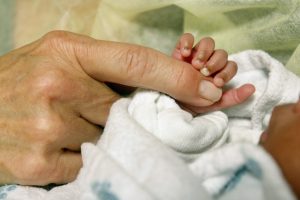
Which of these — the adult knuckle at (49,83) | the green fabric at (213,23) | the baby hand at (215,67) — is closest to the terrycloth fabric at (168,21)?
the green fabric at (213,23)

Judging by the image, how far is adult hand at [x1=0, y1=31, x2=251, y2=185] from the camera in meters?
0.75

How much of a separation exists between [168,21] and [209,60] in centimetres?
24

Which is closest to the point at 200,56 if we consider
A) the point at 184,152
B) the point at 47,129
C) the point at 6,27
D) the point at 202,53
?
the point at 202,53

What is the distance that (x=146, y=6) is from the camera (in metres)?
0.93

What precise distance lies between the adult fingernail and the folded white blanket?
36mm

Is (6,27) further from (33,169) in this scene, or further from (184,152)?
(184,152)

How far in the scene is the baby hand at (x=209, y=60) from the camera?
770mm

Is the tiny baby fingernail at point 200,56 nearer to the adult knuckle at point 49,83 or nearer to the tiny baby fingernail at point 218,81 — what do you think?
the tiny baby fingernail at point 218,81

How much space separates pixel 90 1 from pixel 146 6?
0.50 feet

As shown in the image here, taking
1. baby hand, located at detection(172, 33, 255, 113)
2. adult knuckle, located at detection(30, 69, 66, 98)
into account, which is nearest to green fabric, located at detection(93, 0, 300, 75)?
baby hand, located at detection(172, 33, 255, 113)

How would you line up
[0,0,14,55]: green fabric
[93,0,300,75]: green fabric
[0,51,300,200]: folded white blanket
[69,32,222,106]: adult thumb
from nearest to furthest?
[0,51,300,200]: folded white blanket, [69,32,222,106]: adult thumb, [93,0,300,75]: green fabric, [0,0,14,55]: green fabric

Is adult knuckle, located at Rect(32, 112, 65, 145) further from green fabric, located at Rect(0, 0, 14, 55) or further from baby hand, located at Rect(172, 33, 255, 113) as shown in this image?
green fabric, located at Rect(0, 0, 14, 55)

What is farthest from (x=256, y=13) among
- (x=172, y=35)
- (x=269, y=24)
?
(x=172, y=35)

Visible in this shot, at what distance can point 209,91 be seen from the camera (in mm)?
758
